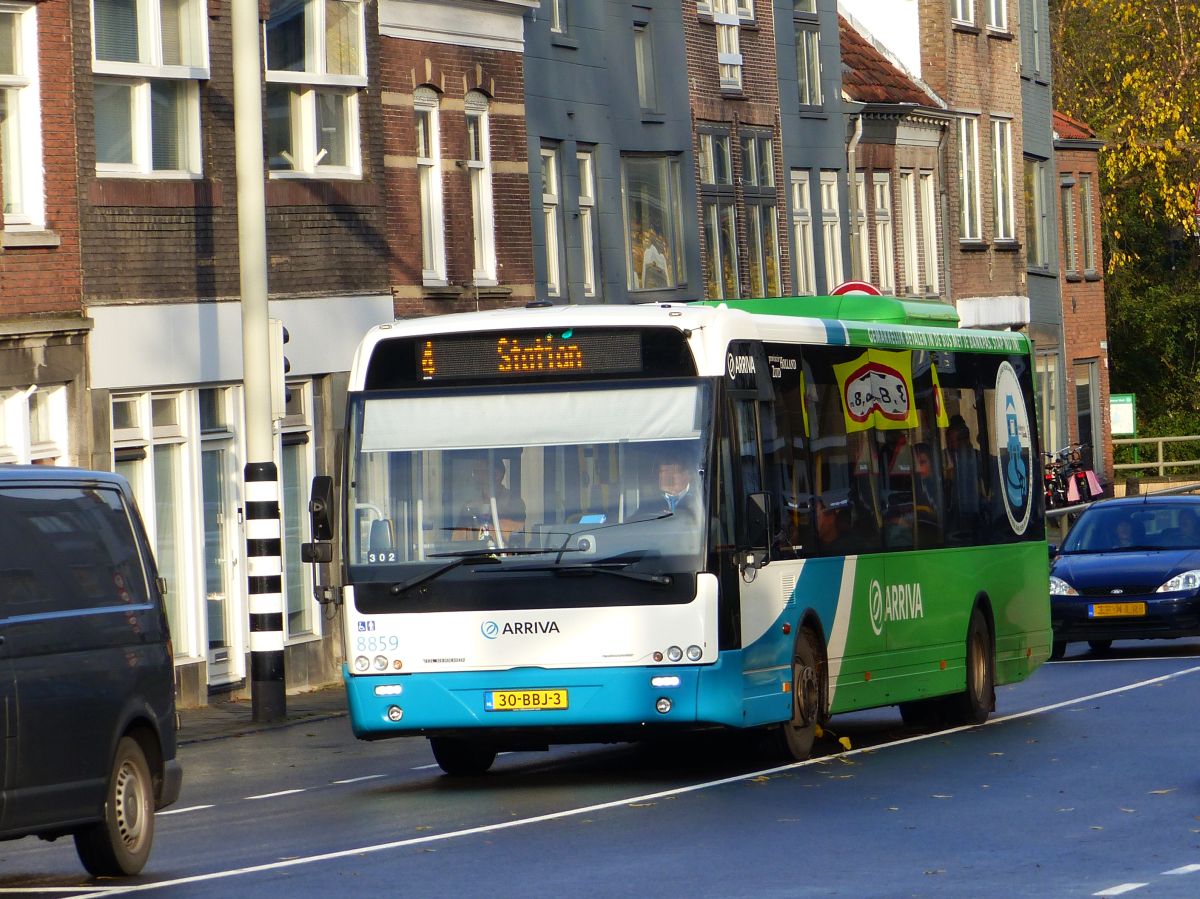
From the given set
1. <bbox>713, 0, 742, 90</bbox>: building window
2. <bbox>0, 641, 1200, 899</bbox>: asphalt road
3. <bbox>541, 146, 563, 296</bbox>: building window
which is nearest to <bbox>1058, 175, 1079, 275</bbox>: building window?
<bbox>713, 0, 742, 90</bbox>: building window

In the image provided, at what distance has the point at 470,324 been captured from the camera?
55.9 ft

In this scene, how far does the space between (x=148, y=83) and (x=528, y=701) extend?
1118cm

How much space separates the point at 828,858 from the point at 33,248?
43.9 feet

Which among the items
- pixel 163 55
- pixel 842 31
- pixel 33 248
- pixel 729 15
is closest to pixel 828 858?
pixel 33 248

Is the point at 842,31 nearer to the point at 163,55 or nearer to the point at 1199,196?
the point at 1199,196

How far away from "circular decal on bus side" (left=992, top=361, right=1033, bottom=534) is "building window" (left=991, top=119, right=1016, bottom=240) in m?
31.9

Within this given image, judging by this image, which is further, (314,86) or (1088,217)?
(1088,217)

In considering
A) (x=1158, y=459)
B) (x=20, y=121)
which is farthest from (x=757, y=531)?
(x=1158, y=459)

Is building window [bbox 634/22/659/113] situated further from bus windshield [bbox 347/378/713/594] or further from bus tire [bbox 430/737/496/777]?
bus windshield [bbox 347/378/713/594]

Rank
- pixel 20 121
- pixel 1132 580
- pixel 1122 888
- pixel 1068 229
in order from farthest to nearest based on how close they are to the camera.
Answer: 1. pixel 1068 229
2. pixel 1132 580
3. pixel 20 121
4. pixel 1122 888

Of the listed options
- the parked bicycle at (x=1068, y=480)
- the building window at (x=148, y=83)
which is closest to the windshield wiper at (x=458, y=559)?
the building window at (x=148, y=83)

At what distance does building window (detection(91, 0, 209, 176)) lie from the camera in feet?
82.6

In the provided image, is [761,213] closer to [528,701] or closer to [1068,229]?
[1068,229]

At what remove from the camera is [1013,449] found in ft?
74.8
